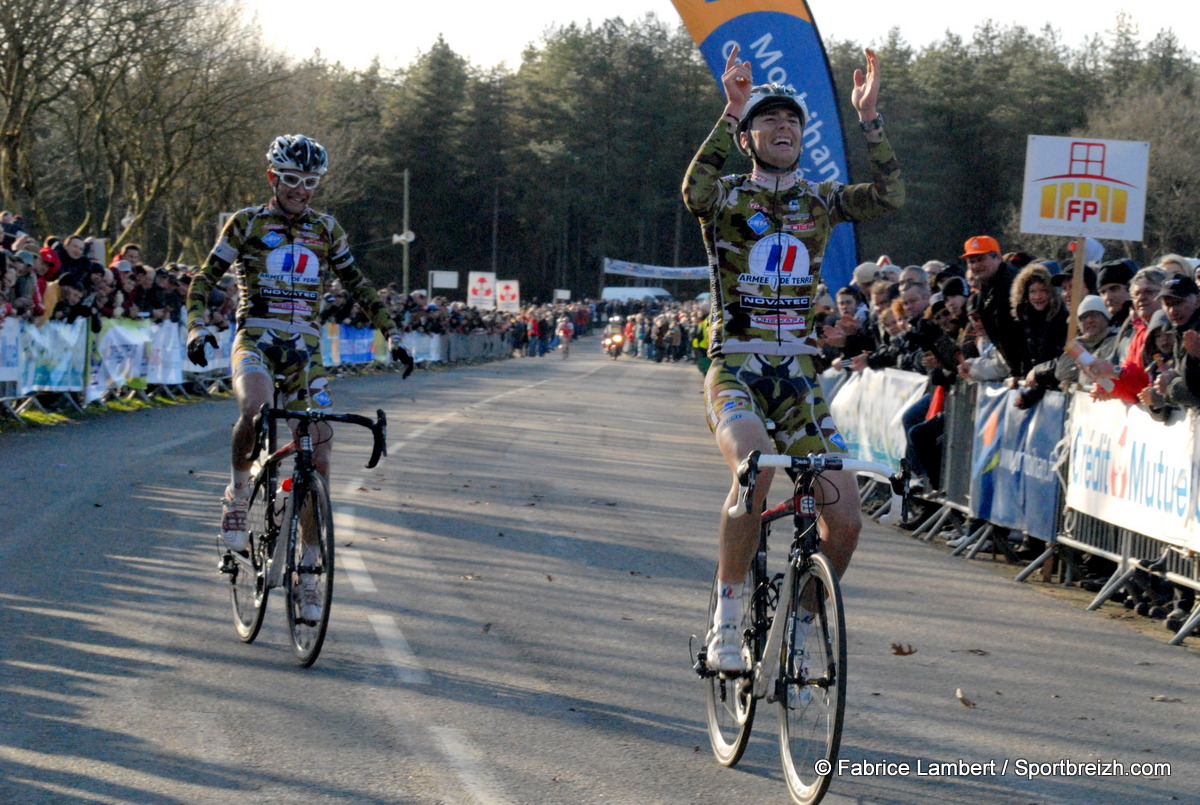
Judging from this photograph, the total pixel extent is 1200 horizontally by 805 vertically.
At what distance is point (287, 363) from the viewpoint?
24.6ft

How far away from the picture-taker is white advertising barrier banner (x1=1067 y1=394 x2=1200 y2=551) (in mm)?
8706

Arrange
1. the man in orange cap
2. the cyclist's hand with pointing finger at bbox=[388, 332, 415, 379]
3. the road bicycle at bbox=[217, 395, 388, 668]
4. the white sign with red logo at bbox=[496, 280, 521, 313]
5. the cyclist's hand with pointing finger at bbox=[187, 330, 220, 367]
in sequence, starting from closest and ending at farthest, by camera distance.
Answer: the road bicycle at bbox=[217, 395, 388, 668]
the cyclist's hand with pointing finger at bbox=[187, 330, 220, 367]
the cyclist's hand with pointing finger at bbox=[388, 332, 415, 379]
the man in orange cap
the white sign with red logo at bbox=[496, 280, 521, 313]

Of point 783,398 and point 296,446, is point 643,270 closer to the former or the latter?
point 296,446

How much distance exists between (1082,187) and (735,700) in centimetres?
894

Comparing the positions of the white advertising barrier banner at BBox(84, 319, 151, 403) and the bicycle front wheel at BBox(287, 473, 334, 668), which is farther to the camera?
the white advertising barrier banner at BBox(84, 319, 151, 403)

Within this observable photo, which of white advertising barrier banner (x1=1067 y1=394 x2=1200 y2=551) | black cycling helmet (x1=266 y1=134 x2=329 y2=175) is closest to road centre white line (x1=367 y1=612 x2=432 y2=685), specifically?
black cycling helmet (x1=266 y1=134 x2=329 y2=175)

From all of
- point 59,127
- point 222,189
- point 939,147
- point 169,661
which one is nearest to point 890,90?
point 939,147

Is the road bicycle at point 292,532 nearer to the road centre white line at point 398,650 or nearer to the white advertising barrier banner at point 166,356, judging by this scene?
the road centre white line at point 398,650

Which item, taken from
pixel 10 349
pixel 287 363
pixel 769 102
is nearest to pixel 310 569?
pixel 287 363

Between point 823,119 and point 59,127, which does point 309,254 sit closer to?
point 823,119

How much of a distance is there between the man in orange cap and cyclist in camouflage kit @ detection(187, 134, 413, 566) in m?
6.12

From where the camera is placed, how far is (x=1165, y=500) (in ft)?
29.3

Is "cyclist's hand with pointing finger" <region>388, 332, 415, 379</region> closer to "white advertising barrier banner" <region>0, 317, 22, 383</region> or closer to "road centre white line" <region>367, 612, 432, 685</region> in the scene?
"road centre white line" <region>367, 612, 432, 685</region>

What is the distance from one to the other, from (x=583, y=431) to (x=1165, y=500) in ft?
45.9
